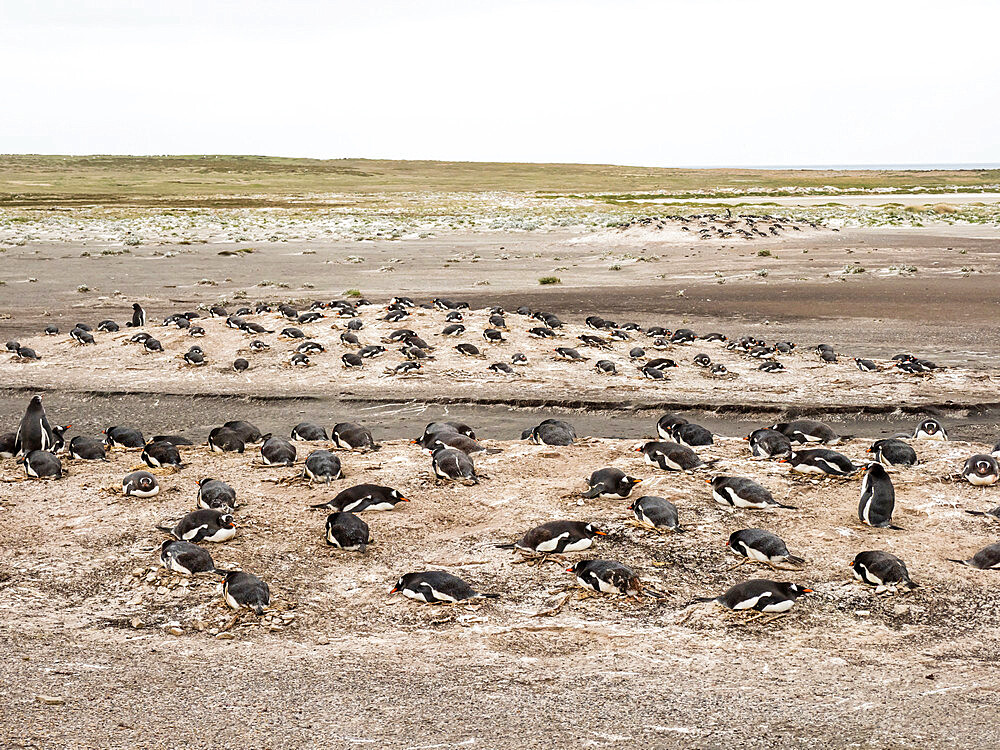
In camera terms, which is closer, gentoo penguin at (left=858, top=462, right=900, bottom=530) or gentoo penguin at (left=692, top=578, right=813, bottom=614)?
gentoo penguin at (left=692, top=578, right=813, bottom=614)

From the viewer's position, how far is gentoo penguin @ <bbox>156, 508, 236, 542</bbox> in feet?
30.0

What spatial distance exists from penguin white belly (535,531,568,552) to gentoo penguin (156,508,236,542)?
9.95 ft

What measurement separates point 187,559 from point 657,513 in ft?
14.3

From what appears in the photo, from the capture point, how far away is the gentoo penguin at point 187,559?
27.7 ft

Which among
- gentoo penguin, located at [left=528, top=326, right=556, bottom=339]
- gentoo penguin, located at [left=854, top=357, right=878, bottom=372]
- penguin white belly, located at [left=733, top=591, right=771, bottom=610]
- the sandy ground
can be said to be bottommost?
the sandy ground

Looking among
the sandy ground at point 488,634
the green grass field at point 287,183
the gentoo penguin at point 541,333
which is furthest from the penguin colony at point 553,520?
the green grass field at point 287,183

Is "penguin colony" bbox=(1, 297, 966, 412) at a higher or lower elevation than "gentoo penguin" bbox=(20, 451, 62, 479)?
higher

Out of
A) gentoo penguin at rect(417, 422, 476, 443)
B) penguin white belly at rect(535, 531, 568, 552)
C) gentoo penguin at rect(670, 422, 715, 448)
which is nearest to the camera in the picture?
penguin white belly at rect(535, 531, 568, 552)

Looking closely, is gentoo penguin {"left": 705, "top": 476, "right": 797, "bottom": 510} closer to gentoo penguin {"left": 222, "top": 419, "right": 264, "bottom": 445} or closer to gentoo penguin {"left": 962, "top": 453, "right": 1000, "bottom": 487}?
gentoo penguin {"left": 962, "top": 453, "right": 1000, "bottom": 487}

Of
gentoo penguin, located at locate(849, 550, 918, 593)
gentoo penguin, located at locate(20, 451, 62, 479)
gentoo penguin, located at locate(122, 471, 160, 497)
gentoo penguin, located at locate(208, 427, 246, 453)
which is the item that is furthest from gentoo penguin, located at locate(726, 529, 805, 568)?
gentoo penguin, located at locate(20, 451, 62, 479)

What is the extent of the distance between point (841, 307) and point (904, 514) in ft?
62.5

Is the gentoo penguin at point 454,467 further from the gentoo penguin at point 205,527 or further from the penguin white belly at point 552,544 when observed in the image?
the gentoo penguin at point 205,527

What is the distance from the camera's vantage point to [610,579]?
26.2ft

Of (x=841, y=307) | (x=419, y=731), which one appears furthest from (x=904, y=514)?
(x=841, y=307)
